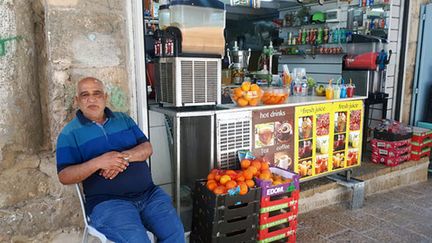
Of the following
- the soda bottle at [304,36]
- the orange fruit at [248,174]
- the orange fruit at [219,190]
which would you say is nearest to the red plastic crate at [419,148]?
the soda bottle at [304,36]

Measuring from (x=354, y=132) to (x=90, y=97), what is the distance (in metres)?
2.66

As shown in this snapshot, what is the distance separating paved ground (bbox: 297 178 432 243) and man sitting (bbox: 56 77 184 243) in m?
1.49

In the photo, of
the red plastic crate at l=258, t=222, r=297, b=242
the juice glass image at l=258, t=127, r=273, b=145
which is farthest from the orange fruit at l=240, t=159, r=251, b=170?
the red plastic crate at l=258, t=222, r=297, b=242

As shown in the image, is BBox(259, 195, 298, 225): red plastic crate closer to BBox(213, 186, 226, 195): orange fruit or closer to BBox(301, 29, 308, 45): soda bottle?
BBox(213, 186, 226, 195): orange fruit

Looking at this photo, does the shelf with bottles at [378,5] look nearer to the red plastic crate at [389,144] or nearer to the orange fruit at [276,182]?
the red plastic crate at [389,144]

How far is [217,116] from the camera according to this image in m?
2.77

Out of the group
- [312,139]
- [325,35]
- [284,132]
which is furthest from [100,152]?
[325,35]

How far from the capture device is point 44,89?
249 centimetres

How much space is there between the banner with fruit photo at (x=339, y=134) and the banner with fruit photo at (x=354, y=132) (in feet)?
0.20

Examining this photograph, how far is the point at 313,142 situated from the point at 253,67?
1.67m

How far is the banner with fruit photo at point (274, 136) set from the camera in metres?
3.01

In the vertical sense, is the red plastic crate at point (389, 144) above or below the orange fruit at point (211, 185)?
below

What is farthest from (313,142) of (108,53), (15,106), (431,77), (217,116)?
(431,77)

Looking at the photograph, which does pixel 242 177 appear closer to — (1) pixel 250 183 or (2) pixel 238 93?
(1) pixel 250 183
